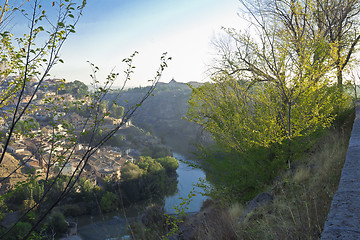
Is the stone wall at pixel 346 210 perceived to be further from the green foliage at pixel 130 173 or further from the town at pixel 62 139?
the green foliage at pixel 130 173

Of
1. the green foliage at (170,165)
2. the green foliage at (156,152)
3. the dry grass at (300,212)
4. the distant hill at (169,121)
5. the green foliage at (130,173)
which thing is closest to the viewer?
the dry grass at (300,212)

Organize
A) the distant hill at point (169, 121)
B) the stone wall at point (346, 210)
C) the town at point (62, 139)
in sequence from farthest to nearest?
the distant hill at point (169, 121), the town at point (62, 139), the stone wall at point (346, 210)

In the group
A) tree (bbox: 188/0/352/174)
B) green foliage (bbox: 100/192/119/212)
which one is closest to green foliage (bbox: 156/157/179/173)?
green foliage (bbox: 100/192/119/212)

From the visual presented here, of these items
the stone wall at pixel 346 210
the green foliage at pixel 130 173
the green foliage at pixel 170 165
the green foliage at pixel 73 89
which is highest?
the green foliage at pixel 73 89

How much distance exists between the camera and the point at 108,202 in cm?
2769

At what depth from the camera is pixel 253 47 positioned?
655 cm

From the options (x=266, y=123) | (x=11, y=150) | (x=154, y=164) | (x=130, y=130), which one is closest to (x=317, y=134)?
(x=266, y=123)

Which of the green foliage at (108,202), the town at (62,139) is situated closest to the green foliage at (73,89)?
the town at (62,139)

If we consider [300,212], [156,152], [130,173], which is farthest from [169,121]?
[300,212]

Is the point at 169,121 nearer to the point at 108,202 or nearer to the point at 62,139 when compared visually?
the point at 108,202

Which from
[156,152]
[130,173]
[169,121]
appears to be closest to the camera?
[130,173]

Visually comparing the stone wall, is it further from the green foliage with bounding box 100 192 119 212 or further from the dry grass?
the green foliage with bounding box 100 192 119 212

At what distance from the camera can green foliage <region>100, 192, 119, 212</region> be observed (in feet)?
90.7

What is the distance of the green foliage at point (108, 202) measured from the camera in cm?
2765
